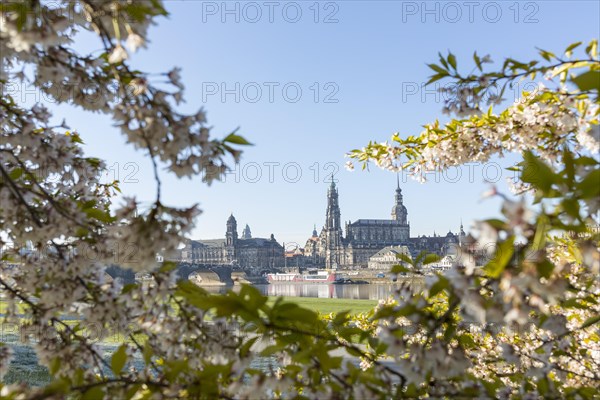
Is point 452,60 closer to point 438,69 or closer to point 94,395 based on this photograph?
point 438,69

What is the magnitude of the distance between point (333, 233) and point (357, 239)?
299 inches

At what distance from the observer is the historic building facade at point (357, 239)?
129000mm

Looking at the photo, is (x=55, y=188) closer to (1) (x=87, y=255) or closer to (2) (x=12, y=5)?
(1) (x=87, y=255)

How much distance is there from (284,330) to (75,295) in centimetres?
79

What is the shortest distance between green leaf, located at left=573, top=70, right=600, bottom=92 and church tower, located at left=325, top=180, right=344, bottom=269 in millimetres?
129290

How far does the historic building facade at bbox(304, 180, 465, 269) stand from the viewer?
12900 cm

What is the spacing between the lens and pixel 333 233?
135125 millimetres

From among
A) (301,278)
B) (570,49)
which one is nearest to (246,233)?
(301,278)

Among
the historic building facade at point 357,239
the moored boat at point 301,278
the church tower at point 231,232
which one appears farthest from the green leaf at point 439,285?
the church tower at point 231,232

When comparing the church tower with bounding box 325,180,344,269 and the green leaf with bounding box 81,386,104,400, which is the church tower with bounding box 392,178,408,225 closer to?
the church tower with bounding box 325,180,344,269

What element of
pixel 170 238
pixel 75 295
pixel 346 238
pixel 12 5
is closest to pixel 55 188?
pixel 75 295

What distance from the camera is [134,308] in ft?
5.31

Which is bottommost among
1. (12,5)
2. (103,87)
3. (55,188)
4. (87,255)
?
(87,255)

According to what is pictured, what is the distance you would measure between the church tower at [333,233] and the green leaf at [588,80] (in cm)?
12929
